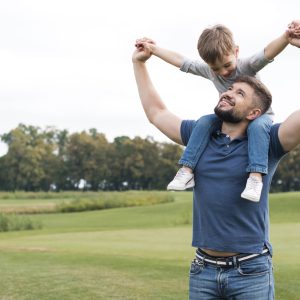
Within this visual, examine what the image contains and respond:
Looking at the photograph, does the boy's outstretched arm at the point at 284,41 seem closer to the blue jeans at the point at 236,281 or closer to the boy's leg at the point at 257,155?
the boy's leg at the point at 257,155

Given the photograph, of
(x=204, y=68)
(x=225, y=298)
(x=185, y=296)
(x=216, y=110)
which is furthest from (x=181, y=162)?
(x=185, y=296)

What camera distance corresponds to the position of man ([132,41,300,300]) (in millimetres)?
3086

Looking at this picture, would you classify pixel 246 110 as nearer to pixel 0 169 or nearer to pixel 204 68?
pixel 204 68

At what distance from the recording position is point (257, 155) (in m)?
3.07

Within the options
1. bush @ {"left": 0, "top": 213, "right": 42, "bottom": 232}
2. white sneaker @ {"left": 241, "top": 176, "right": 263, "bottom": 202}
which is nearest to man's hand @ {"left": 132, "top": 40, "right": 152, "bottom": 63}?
white sneaker @ {"left": 241, "top": 176, "right": 263, "bottom": 202}

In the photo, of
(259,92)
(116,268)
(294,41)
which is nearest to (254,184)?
(259,92)

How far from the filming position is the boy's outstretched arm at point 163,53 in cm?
389

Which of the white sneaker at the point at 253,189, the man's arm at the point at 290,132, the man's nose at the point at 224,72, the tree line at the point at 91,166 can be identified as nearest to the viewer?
the white sneaker at the point at 253,189

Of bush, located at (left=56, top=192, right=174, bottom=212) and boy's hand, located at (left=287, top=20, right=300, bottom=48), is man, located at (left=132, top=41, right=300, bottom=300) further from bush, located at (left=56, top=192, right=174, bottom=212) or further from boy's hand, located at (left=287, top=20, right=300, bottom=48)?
bush, located at (left=56, top=192, right=174, bottom=212)

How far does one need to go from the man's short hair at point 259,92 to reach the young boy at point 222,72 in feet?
0.23

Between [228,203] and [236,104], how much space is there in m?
0.51

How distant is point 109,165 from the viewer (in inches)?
3127

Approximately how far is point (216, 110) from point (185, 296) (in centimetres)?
519

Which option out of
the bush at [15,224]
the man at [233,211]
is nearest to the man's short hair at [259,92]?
the man at [233,211]
